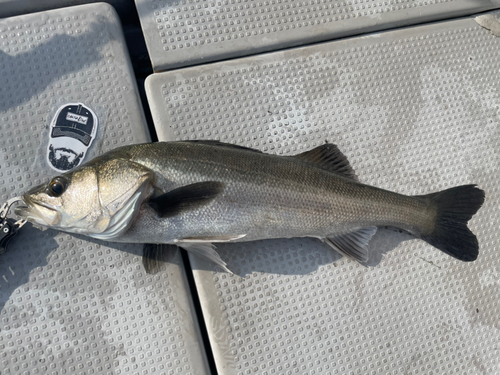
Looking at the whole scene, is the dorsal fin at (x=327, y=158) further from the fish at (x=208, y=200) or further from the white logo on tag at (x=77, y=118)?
the white logo on tag at (x=77, y=118)

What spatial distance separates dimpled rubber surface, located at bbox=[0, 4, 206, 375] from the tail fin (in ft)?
4.84

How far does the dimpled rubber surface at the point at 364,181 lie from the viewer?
6.29 ft

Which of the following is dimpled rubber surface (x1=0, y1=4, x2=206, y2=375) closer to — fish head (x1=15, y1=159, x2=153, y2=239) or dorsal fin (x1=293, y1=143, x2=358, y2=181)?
fish head (x1=15, y1=159, x2=153, y2=239)

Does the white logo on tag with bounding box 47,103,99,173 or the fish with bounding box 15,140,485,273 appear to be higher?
the white logo on tag with bounding box 47,103,99,173

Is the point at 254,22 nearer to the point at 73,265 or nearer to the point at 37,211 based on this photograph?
the point at 37,211

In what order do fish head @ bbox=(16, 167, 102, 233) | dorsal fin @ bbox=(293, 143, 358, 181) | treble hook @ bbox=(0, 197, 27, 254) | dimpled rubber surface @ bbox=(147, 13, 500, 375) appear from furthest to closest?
1. dimpled rubber surface @ bbox=(147, 13, 500, 375)
2. dorsal fin @ bbox=(293, 143, 358, 181)
3. treble hook @ bbox=(0, 197, 27, 254)
4. fish head @ bbox=(16, 167, 102, 233)

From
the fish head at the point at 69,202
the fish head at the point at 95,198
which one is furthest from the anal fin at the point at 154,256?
the fish head at the point at 69,202

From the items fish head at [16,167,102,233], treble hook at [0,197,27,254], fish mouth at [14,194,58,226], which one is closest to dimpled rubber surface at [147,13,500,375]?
fish head at [16,167,102,233]

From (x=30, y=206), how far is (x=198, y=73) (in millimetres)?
1158

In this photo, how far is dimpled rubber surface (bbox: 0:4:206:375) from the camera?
5.78ft

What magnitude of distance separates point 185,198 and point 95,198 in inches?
16.3

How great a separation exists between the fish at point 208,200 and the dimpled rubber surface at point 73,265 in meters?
0.20

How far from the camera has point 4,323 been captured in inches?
68.4

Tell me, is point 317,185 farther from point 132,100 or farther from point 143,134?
point 132,100
